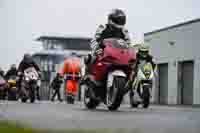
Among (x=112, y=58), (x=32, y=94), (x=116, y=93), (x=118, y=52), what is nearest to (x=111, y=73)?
(x=112, y=58)

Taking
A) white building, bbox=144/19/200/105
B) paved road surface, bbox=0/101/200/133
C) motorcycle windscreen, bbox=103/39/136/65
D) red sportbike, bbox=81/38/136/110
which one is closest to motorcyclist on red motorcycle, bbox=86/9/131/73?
red sportbike, bbox=81/38/136/110

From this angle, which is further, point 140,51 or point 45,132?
point 140,51

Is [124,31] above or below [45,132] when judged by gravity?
above

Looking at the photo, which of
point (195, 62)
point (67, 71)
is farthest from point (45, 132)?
point (195, 62)

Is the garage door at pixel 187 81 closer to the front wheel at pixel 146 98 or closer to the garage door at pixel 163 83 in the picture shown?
the garage door at pixel 163 83

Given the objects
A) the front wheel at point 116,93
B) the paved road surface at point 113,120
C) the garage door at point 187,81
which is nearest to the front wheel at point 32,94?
the front wheel at point 116,93

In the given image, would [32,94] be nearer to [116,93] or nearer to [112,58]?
[112,58]

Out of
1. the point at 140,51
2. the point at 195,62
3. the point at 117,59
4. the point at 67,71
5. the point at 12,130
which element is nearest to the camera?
the point at 12,130

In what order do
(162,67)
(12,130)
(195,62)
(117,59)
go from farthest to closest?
1. (162,67)
2. (195,62)
3. (117,59)
4. (12,130)

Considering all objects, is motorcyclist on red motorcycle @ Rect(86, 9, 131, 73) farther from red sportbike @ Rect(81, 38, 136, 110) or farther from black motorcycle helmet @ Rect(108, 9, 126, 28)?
red sportbike @ Rect(81, 38, 136, 110)

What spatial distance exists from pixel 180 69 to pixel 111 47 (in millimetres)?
24021

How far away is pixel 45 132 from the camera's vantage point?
19.7 ft

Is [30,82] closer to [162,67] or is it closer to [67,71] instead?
[67,71]

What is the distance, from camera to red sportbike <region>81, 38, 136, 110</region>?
38.8 feet
